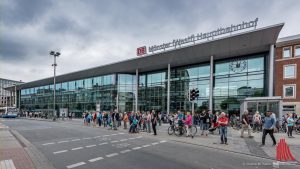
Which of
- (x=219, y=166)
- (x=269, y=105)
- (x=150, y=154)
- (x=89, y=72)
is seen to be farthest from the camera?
(x=89, y=72)

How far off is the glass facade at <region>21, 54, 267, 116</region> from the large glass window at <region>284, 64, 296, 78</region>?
186 inches

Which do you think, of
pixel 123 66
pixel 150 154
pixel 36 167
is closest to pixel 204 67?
pixel 123 66

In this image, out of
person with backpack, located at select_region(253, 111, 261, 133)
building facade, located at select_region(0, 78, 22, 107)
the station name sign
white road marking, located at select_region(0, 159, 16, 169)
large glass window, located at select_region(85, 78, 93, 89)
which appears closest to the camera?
white road marking, located at select_region(0, 159, 16, 169)

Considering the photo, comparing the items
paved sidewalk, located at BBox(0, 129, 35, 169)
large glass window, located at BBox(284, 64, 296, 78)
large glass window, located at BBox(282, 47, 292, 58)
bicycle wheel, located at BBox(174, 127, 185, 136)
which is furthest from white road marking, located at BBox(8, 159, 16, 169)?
large glass window, located at BBox(282, 47, 292, 58)

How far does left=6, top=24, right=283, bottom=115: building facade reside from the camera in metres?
29.8

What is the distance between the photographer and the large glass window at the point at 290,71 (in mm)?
32062

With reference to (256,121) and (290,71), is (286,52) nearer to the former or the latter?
(290,71)

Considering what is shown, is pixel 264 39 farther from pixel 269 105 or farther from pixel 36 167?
A: pixel 36 167

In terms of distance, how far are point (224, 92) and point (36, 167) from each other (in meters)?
29.8

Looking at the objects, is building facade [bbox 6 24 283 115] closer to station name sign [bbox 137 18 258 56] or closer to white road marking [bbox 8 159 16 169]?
station name sign [bbox 137 18 258 56]

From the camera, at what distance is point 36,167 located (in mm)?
6926

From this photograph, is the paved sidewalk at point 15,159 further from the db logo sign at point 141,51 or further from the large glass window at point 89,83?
the large glass window at point 89,83

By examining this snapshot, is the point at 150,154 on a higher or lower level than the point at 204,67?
lower

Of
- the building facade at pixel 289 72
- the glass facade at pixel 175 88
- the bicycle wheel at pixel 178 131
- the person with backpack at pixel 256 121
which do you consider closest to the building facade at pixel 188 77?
the glass facade at pixel 175 88
